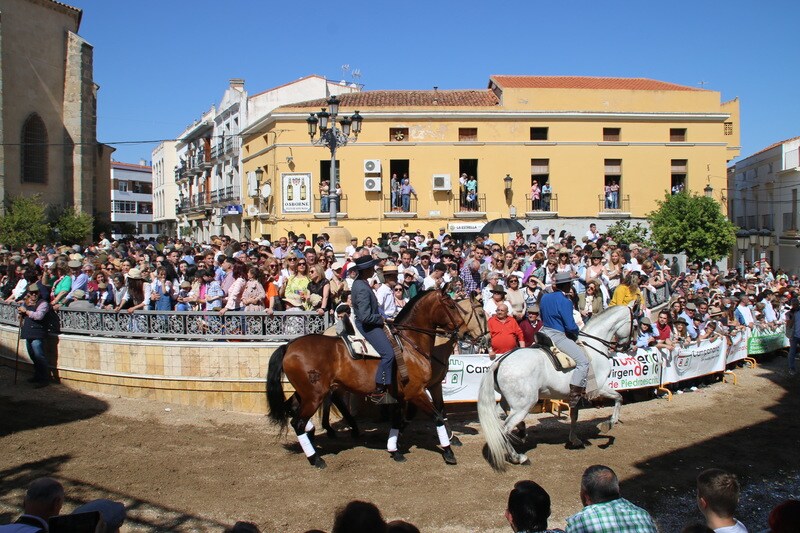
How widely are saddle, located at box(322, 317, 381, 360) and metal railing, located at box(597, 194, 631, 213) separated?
2456cm

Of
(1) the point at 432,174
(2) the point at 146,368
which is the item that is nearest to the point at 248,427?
(2) the point at 146,368

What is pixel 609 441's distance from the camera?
10.2 m

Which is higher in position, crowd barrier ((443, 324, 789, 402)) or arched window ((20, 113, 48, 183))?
arched window ((20, 113, 48, 183))

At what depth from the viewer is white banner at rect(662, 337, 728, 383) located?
1344 cm

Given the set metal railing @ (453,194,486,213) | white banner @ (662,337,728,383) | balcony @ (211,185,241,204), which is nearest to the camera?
white banner @ (662,337,728,383)

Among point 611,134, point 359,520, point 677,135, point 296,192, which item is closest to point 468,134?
point 611,134

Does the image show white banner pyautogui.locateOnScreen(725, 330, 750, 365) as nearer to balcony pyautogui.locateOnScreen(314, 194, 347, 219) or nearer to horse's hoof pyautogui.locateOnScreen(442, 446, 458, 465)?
horse's hoof pyautogui.locateOnScreen(442, 446, 458, 465)

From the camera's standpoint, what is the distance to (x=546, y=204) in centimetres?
3153

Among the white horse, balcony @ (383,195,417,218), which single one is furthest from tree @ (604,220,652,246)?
the white horse

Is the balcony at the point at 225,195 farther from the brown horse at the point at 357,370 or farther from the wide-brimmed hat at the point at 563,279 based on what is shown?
the wide-brimmed hat at the point at 563,279

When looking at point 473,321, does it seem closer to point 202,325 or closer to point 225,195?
point 202,325

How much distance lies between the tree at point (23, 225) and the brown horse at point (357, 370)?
2592 cm

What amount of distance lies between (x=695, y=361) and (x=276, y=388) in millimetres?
9294

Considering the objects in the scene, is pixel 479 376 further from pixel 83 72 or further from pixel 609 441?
pixel 83 72
